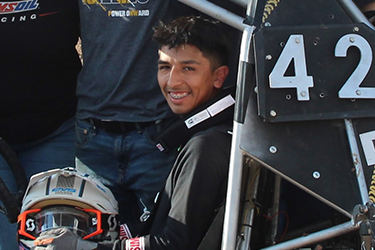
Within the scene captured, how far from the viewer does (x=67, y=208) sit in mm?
3125

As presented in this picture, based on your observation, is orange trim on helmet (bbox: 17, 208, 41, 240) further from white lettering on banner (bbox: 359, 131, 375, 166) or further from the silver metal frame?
white lettering on banner (bbox: 359, 131, 375, 166)

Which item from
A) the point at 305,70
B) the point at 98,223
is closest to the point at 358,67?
the point at 305,70

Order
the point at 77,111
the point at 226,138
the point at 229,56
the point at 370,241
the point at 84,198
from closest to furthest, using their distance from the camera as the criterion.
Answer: the point at 370,241 < the point at 226,138 < the point at 84,198 < the point at 229,56 < the point at 77,111

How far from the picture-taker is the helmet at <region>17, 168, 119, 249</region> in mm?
3059

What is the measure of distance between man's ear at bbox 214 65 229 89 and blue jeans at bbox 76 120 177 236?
445 mm

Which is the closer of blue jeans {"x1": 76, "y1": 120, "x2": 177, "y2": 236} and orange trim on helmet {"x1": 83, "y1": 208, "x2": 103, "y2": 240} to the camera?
orange trim on helmet {"x1": 83, "y1": 208, "x2": 103, "y2": 240}

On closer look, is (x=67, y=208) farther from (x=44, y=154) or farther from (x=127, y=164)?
(x=44, y=154)

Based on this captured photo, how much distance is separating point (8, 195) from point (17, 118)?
757mm

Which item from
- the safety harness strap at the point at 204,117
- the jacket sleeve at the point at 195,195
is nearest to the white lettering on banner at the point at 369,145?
the jacket sleeve at the point at 195,195

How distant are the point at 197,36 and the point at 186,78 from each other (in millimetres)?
225

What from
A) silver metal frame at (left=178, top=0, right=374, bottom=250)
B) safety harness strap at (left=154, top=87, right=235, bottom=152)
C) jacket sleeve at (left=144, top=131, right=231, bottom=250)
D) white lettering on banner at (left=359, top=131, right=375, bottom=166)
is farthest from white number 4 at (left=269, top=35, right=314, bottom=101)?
safety harness strap at (left=154, top=87, right=235, bottom=152)

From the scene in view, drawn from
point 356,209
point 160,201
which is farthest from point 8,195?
point 356,209

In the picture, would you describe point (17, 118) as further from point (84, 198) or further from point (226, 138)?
point (226, 138)

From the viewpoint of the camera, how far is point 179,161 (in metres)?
2.96
